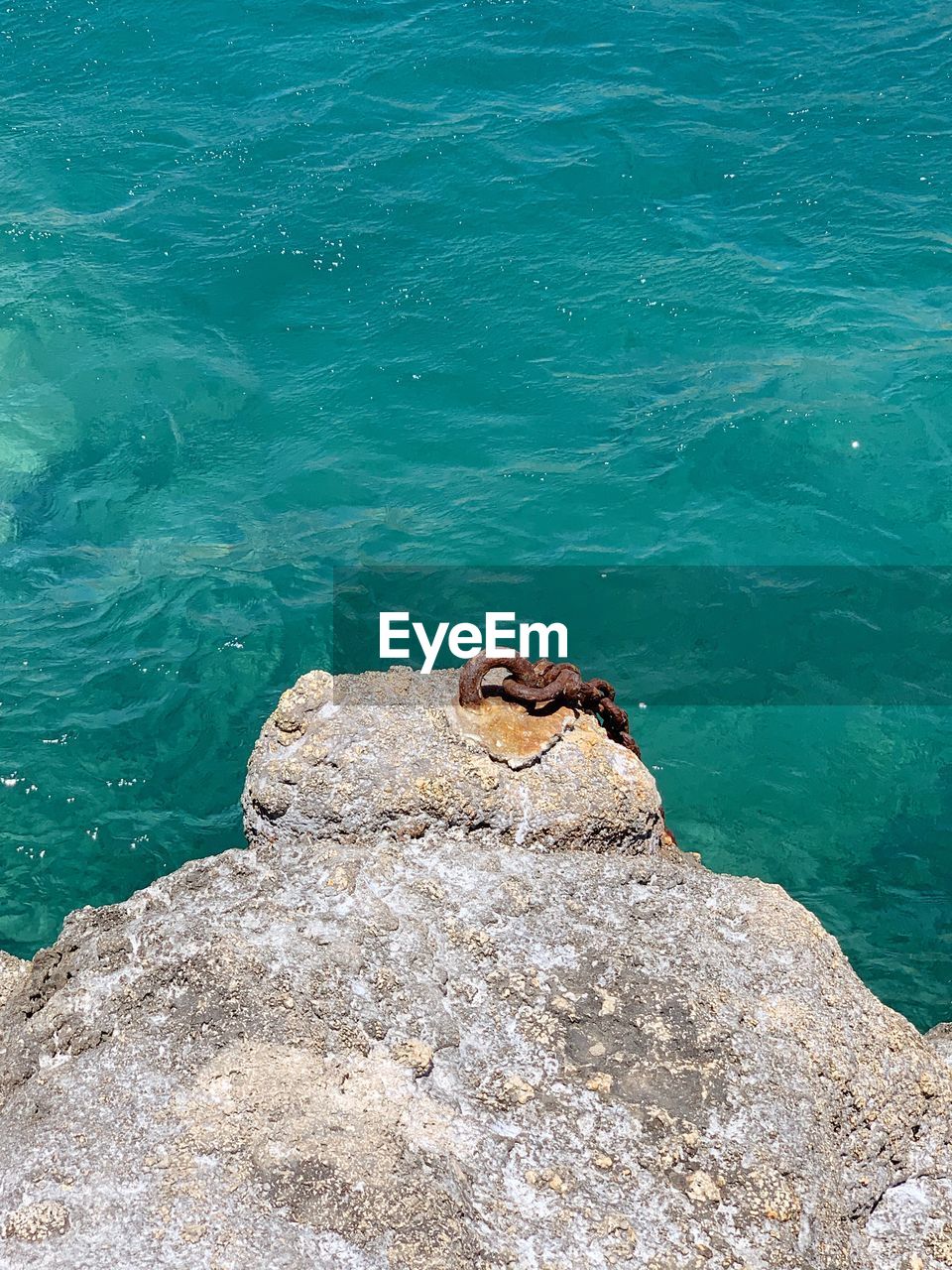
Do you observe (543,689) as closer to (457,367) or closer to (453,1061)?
(453,1061)

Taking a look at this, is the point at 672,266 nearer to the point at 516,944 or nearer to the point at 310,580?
the point at 310,580

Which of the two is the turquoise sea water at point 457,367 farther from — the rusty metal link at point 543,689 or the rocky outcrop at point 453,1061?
the rocky outcrop at point 453,1061

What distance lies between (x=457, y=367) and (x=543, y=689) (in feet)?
31.5

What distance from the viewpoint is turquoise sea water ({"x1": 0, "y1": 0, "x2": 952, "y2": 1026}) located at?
401 inches

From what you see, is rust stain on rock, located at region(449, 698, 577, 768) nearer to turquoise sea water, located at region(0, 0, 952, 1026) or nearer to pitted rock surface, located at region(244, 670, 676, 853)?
pitted rock surface, located at region(244, 670, 676, 853)

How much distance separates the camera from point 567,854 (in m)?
5.43

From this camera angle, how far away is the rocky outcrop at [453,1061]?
3.94m

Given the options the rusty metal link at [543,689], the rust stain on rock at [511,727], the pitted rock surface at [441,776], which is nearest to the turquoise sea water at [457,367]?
the rusty metal link at [543,689]

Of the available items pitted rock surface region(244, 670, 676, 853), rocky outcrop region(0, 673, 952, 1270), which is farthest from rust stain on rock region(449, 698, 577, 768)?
rocky outcrop region(0, 673, 952, 1270)

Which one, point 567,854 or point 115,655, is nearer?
point 567,854

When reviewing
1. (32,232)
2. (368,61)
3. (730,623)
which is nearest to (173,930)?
(730,623)

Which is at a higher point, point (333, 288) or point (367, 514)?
point (333, 288)

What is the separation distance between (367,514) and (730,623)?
4203mm

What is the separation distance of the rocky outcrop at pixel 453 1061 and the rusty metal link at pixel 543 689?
406 mm
